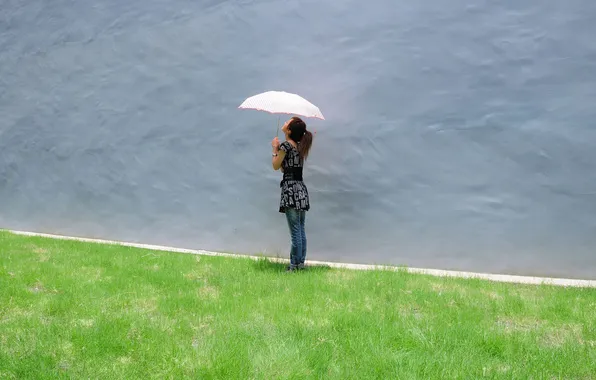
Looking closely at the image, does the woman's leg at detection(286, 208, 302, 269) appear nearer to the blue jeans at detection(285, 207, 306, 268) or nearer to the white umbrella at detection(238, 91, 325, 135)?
the blue jeans at detection(285, 207, 306, 268)

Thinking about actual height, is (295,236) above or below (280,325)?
above

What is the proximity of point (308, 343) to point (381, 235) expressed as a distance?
3037 millimetres

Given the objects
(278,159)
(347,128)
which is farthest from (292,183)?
(347,128)

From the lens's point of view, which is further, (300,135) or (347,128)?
(347,128)

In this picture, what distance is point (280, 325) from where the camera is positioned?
14.3ft

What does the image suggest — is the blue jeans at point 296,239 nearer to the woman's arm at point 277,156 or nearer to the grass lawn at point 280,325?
the grass lawn at point 280,325

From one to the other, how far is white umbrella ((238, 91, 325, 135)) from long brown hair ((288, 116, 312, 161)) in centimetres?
24

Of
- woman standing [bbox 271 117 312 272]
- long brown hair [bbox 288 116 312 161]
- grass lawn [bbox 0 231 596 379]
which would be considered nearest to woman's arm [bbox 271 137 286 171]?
woman standing [bbox 271 117 312 272]

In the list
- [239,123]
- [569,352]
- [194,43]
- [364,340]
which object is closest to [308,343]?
[364,340]

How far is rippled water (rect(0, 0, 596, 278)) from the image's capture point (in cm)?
624

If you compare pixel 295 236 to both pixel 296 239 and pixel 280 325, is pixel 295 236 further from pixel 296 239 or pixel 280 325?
pixel 280 325

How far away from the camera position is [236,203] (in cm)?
773

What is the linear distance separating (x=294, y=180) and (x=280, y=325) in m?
2.37

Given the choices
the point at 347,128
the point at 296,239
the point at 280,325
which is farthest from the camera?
the point at 347,128
